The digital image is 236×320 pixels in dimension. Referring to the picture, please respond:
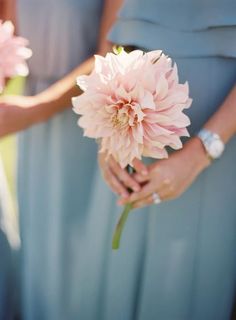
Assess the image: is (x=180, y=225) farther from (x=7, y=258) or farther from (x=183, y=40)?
(x=7, y=258)

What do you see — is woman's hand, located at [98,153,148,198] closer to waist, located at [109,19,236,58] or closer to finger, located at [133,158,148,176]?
finger, located at [133,158,148,176]

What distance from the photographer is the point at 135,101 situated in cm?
142

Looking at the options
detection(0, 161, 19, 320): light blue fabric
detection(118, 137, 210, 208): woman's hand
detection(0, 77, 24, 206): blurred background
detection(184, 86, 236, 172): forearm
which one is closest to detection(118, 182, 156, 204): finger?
detection(118, 137, 210, 208): woman's hand

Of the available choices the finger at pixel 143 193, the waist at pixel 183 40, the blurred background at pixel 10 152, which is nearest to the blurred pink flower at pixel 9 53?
the waist at pixel 183 40

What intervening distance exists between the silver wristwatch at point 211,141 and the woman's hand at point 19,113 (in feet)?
1.67

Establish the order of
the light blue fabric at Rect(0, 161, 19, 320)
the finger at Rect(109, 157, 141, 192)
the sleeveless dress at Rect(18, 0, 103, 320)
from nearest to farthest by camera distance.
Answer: the finger at Rect(109, 157, 141, 192), the sleeveless dress at Rect(18, 0, 103, 320), the light blue fabric at Rect(0, 161, 19, 320)

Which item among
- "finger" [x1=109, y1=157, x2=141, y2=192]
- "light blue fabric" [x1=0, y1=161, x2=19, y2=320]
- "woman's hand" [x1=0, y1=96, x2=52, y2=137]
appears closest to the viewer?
"finger" [x1=109, y1=157, x2=141, y2=192]

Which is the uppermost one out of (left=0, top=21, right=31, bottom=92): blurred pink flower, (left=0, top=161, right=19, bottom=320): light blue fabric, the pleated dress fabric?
(left=0, top=21, right=31, bottom=92): blurred pink flower

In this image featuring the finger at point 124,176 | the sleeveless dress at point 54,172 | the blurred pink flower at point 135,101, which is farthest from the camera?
the sleeveless dress at point 54,172

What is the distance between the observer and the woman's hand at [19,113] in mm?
1856

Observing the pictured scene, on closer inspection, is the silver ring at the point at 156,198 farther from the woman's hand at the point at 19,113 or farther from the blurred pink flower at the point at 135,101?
the woman's hand at the point at 19,113

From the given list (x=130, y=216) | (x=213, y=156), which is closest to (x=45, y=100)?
(x=130, y=216)

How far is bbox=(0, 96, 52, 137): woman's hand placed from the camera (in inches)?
73.1

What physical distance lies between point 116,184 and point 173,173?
0.54ft
